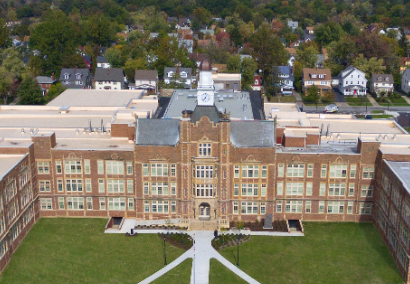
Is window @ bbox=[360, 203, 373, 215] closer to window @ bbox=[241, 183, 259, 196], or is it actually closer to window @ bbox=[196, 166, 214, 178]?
window @ bbox=[241, 183, 259, 196]

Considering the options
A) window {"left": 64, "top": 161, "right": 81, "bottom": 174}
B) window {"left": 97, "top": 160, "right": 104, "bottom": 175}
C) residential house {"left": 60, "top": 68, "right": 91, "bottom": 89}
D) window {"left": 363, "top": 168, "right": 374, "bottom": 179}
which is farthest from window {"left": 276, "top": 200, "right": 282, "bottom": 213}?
residential house {"left": 60, "top": 68, "right": 91, "bottom": 89}

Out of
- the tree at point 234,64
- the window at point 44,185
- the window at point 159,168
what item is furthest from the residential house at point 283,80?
the window at point 44,185

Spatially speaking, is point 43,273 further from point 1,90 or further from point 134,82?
point 134,82

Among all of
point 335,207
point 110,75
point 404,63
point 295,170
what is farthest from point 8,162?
point 404,63

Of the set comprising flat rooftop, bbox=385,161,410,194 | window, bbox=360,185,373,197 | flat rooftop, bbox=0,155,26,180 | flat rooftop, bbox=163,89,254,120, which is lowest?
window, bbox=360,185,373,197

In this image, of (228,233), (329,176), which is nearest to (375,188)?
(329,176)

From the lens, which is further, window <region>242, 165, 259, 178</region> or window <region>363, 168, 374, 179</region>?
window <region>363, 168, 374, 179</region>

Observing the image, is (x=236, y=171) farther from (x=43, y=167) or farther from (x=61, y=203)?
(x=43, y=167)

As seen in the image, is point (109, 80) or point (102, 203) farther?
point (109, 80)
